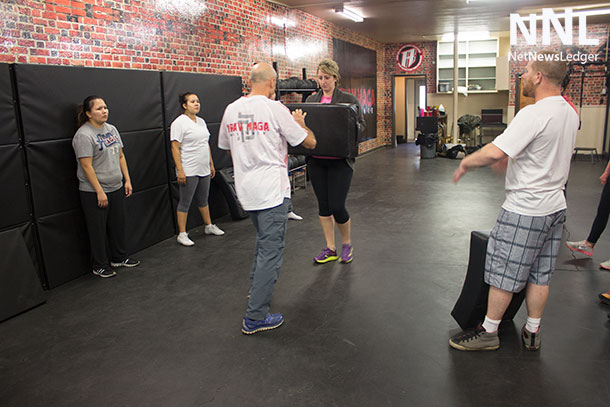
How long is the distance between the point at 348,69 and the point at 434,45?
478cm

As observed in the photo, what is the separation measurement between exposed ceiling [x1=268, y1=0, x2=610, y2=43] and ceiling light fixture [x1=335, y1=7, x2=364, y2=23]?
0.11 metres

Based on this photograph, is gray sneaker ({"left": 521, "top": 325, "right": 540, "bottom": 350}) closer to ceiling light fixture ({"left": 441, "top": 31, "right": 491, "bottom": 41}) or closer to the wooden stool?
the wooden stool

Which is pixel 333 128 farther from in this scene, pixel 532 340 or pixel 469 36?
pixel 469 36

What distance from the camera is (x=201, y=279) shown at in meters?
3.99

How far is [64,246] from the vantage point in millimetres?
3961

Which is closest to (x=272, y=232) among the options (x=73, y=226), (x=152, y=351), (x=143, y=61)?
(x=152, y=351)

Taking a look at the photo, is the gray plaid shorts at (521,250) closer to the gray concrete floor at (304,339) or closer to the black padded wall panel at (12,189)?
the gray concrete floor at (304,339)

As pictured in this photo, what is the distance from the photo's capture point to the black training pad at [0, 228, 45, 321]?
3.34 m

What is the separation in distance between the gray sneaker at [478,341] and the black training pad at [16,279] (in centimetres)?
308

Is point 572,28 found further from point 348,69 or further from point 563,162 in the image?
point 563,162

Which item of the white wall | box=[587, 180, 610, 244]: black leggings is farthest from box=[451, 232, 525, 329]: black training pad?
the white wall

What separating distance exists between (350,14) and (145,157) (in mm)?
6131

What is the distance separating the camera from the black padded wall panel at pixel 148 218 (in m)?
4.74

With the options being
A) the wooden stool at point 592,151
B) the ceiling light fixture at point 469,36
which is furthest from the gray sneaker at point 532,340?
the ceiling light fixture at point 469,36
